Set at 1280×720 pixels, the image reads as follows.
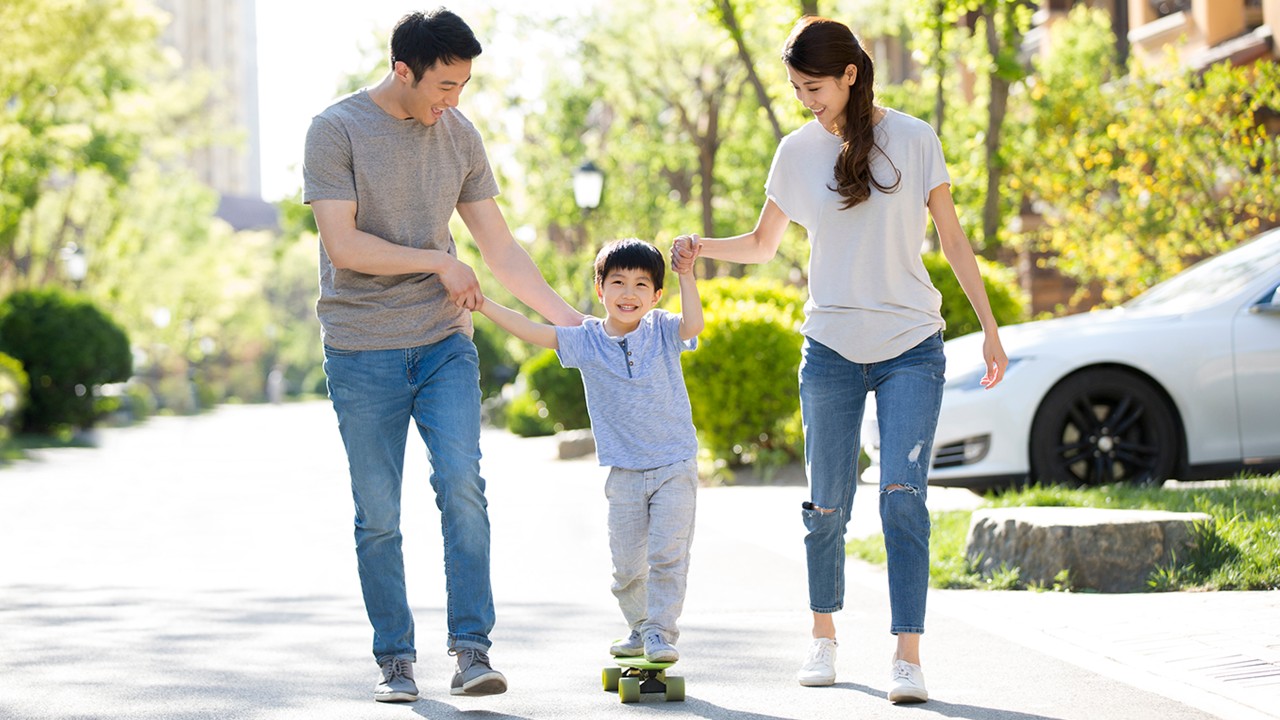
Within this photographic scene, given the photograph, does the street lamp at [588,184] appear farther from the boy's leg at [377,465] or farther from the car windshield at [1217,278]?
the boy's leg at [377,465]

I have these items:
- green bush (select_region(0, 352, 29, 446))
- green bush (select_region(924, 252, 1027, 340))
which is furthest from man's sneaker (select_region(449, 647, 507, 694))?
green bush (select_region(0, 352, 29, 446))

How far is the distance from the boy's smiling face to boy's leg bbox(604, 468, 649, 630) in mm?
487

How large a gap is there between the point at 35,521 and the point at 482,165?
9.09 m

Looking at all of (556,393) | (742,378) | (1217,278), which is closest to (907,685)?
(1217,278)

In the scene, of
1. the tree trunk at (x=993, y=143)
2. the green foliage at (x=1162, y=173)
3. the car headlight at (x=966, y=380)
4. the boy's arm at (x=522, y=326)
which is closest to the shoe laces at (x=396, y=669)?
the boy's arm at (x=522, y=326)

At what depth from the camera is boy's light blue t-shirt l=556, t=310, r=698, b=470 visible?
5246mm

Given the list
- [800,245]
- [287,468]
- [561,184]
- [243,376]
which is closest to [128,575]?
[287,468]

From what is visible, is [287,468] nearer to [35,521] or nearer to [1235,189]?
[35,521]

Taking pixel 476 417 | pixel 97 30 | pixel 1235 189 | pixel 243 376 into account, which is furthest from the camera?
pixel 243 376

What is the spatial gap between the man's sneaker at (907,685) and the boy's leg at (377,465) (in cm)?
145

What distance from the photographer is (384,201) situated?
5.07m

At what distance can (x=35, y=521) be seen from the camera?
1320 centimetres

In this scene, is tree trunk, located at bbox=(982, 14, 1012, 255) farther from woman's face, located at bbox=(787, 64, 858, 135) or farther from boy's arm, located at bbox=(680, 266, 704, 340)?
boy's arm, located at bbox=(680, 266, 704, 340)

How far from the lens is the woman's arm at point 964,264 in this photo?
516cm
